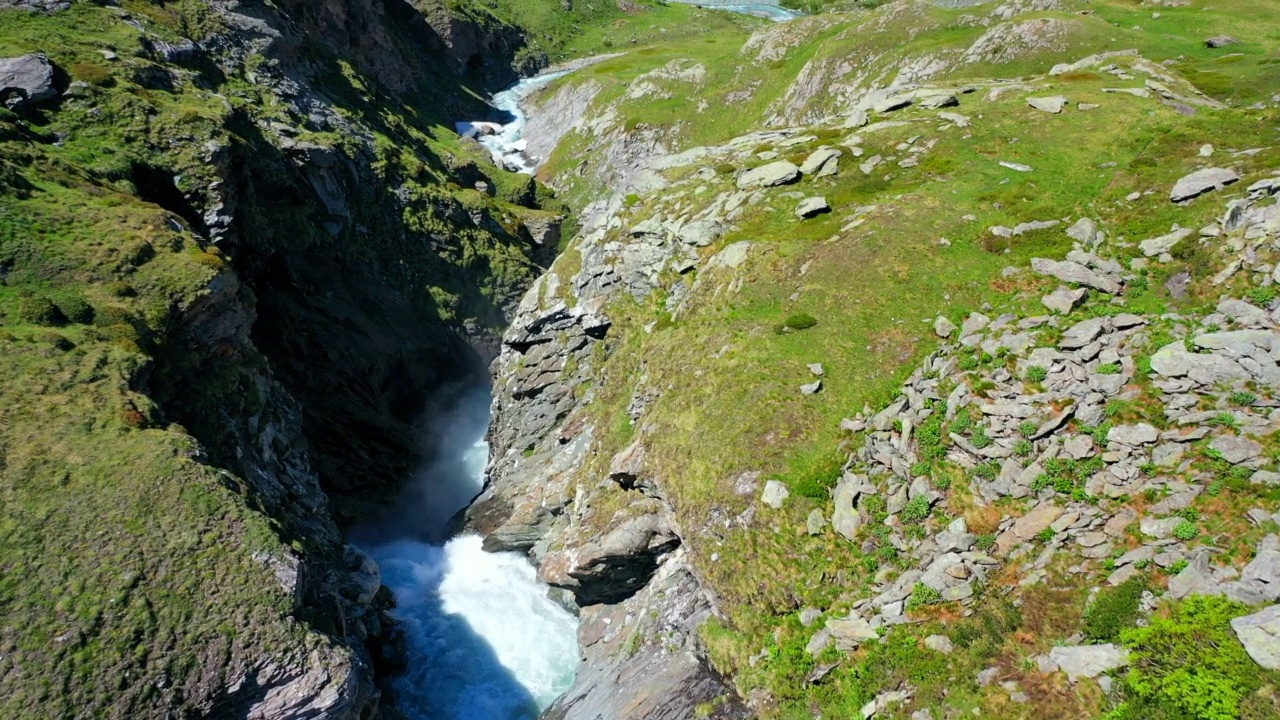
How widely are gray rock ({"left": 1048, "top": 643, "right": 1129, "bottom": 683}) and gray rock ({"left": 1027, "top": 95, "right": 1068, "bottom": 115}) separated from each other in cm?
3827

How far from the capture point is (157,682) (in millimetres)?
19938

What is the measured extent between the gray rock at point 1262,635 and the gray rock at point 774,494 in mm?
13506

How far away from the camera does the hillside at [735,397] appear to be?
16547mm

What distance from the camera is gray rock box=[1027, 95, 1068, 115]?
129 feet

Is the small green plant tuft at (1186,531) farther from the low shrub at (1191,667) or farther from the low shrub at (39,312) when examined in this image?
the low shrub at (39,312)

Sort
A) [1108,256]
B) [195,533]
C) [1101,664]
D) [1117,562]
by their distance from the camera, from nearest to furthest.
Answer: [1101,664] < [1117,562] < [195,533] < [1108,256]

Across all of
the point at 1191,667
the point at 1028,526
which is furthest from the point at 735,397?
the point at 1191,667

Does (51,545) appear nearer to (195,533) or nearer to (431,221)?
(195,533)

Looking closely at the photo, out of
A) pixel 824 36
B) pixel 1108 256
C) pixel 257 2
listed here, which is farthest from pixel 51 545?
pixel 824 36

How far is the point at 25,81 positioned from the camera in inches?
1676

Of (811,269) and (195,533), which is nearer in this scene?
(195,533)

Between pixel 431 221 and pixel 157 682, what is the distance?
6312 centimetres

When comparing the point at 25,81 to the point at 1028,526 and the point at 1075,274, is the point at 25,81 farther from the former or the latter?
the point at 1075,274

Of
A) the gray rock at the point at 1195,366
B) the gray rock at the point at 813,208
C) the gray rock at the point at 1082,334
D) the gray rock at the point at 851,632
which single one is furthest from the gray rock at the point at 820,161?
the gray rock at the point at 851,632
